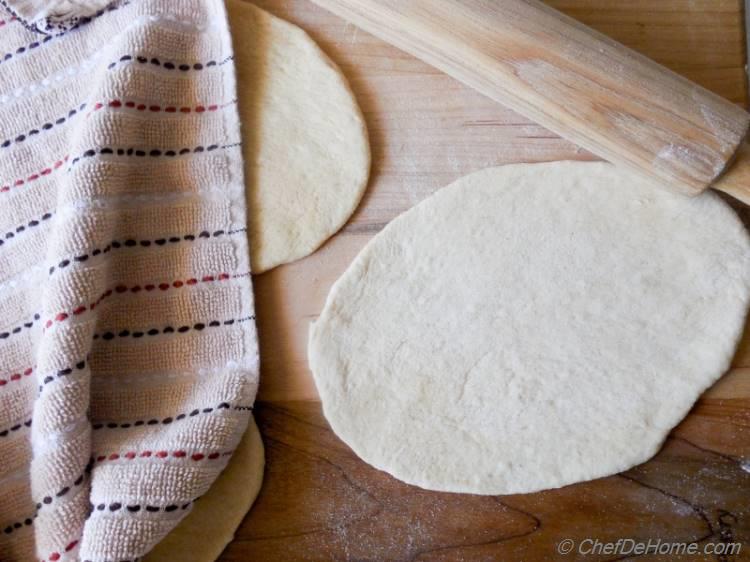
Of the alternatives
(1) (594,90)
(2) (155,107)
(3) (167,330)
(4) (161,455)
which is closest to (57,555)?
(4) (161,455)

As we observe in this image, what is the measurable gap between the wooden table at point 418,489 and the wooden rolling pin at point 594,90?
108 mm

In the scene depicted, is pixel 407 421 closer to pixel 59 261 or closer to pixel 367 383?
pixel 367 383

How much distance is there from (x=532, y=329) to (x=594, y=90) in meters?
0.34

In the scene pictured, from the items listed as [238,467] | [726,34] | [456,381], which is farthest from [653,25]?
[238,467]

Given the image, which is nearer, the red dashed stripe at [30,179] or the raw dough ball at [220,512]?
the raw dough ball at [220,512]

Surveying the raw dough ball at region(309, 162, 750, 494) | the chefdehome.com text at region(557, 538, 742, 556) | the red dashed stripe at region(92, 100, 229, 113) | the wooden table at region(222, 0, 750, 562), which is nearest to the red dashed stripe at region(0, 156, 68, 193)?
the red dashed stripe at region(92, 100, 229, 113)

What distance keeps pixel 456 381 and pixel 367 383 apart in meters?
0.12

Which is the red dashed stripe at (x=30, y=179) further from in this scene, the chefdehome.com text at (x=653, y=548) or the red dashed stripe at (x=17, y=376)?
the chefdehome.com text at (x=653, y=548)

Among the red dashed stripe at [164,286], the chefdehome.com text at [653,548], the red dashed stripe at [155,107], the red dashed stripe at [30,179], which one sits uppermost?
the red dashed stripe at [155,107]

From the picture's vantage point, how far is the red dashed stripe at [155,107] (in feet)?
3.42

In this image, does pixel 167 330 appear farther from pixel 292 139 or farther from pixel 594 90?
pixel 594 90

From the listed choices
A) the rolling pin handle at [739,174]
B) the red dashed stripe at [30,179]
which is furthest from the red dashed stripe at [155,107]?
the rolling pin handle at [739,174]

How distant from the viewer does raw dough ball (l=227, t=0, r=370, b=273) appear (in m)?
1.07

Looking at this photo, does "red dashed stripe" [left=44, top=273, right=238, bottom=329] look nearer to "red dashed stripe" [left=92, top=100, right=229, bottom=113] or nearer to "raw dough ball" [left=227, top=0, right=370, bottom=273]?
"raw dough ball" [left=227, top=0, right=370, bottom=273]
